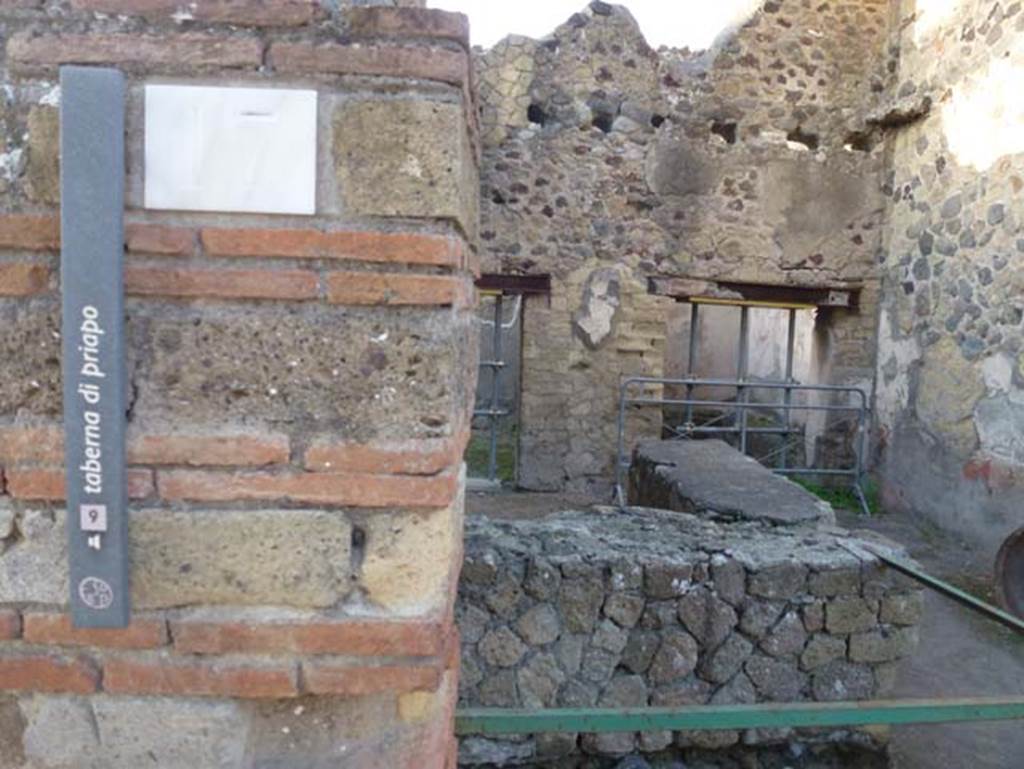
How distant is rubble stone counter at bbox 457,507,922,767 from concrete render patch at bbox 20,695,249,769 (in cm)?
152

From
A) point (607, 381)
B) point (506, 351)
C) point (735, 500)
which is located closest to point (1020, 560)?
point (735, 500)

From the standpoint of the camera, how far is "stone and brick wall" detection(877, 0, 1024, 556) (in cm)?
568

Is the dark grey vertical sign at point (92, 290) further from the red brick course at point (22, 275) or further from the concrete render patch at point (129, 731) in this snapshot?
the concrete render patch at point (129, 731)

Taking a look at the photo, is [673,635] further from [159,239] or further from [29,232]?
[29,232]

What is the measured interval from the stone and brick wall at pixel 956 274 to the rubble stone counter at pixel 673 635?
11.2 feet

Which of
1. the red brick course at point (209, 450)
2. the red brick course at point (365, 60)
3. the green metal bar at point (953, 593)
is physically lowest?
the green metal bar at point (953, 593)

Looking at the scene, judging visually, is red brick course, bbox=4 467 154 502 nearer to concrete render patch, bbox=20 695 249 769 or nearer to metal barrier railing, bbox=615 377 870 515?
concrete render patch, bbox=20 695 249 769

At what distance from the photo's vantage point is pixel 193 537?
4.30 feet

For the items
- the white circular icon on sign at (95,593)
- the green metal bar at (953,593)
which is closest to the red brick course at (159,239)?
the white circular icon on sign at (95,593)

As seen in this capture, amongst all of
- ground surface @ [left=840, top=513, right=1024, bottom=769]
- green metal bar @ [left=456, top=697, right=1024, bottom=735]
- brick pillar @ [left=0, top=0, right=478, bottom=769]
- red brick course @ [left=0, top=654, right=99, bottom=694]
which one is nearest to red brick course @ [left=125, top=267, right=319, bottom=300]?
brick pillar @ [left=0, top=0, right=478, bottom=769]

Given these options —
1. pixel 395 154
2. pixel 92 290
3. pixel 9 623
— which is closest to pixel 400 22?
pixel 395 154

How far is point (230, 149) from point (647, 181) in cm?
651

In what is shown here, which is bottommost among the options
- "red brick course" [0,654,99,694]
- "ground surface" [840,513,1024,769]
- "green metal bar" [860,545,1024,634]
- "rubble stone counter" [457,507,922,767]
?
"ground surface" [840,513,1024,769]

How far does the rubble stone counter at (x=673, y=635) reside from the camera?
112 inches
